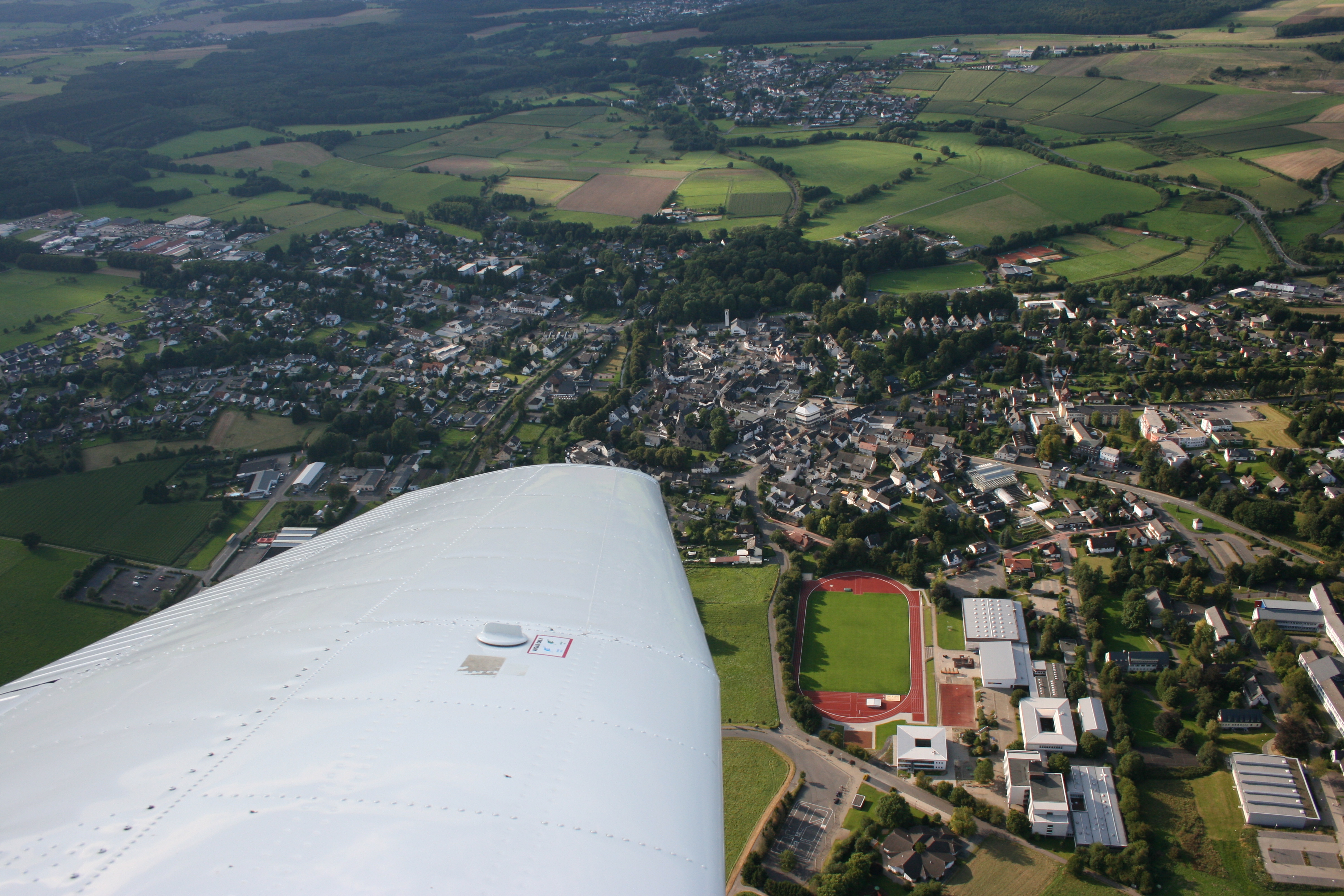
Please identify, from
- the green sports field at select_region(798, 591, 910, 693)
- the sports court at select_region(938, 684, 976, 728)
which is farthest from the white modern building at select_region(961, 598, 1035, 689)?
the green sports field at select_region(798, 591, 910, 693)

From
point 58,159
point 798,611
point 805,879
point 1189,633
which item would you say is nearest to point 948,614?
point 798,611

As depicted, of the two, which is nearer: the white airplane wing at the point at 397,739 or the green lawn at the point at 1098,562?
the white airplane wing at the point at 397,739

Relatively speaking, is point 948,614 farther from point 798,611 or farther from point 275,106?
point 275,106

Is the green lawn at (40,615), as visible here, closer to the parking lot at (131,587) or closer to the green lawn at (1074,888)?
the parking lot at (131,587)

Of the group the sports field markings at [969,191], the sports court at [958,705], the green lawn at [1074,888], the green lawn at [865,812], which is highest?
the sports field markings at [969,191]

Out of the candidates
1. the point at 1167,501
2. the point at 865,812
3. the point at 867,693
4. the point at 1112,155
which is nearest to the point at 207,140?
the point at 1112,155

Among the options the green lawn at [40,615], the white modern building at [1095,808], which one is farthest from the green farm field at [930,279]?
the green lawn at [40,615]

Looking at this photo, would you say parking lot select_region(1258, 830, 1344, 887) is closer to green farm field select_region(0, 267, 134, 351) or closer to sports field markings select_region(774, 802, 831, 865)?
sports field markings select_region(774, 802, 831, 865)
